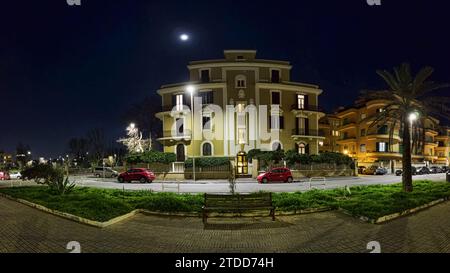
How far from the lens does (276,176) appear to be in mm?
27156

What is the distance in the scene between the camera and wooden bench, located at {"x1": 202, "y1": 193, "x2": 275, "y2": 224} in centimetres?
1005

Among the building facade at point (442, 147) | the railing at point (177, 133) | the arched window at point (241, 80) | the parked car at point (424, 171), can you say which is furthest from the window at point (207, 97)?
the building facade at point (442, 147)

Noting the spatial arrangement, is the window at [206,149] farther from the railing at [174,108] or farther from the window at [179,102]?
the window at [179,102]

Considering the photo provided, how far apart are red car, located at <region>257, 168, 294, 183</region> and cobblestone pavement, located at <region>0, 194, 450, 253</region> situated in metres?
16.2

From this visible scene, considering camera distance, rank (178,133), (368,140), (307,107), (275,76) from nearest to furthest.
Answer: (178,133)
(275,76)
(307,107)
(368,140)

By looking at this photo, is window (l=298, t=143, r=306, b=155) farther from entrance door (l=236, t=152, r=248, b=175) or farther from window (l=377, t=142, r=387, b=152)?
window (l=377, t=142, r=387, b=152)

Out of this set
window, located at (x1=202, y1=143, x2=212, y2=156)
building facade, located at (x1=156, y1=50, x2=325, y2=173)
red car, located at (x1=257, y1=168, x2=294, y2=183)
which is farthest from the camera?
window, located at (x1=202, y1=143, x2=212, y2=156)

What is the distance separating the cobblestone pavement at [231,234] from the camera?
721cm

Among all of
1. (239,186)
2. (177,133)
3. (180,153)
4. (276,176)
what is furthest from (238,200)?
(177,133)

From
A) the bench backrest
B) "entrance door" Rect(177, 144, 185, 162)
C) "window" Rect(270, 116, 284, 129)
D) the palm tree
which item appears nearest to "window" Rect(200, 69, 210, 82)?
"entrance door" Rect(177, 144, 185, 162)

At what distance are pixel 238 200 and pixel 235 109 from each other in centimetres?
2952

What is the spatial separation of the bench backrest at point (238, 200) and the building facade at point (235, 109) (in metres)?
27.2

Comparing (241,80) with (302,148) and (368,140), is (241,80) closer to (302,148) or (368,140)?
(302,148)
